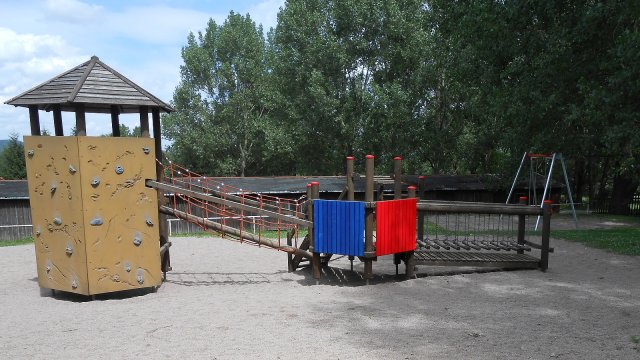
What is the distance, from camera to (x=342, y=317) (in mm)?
7039

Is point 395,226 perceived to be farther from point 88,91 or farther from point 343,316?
point 88,91

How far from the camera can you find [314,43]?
27375 mm

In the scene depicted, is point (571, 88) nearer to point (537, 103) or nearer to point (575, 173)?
point (537, 103)

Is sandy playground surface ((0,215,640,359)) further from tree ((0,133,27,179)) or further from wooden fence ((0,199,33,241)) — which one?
tree ((0,133,27,179))

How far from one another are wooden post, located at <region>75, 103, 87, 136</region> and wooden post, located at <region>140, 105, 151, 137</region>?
3.75 feet

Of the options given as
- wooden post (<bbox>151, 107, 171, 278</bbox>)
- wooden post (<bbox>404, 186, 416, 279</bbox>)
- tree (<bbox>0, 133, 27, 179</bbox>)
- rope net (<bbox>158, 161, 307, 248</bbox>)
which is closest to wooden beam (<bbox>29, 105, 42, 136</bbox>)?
wooden post (<bbox>151, 107, 171, 278</bbox>)

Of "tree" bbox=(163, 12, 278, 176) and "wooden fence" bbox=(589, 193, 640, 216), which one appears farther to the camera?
"tree" bbox=(163, 12, 278, 176)

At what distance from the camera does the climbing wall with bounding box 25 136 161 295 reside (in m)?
8.01

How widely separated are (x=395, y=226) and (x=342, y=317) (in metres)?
2.61

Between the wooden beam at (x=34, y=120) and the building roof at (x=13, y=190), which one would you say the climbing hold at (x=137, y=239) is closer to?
the wooden beam at (x=34, y=120)

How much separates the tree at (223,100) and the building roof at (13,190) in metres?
15.0

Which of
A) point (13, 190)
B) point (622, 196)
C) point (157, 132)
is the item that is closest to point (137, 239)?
point (157, 132)

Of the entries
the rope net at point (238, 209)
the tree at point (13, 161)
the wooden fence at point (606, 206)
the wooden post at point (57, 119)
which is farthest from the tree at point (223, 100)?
the wooden post at point (57, 119)

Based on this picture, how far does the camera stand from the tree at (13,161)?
112ft
